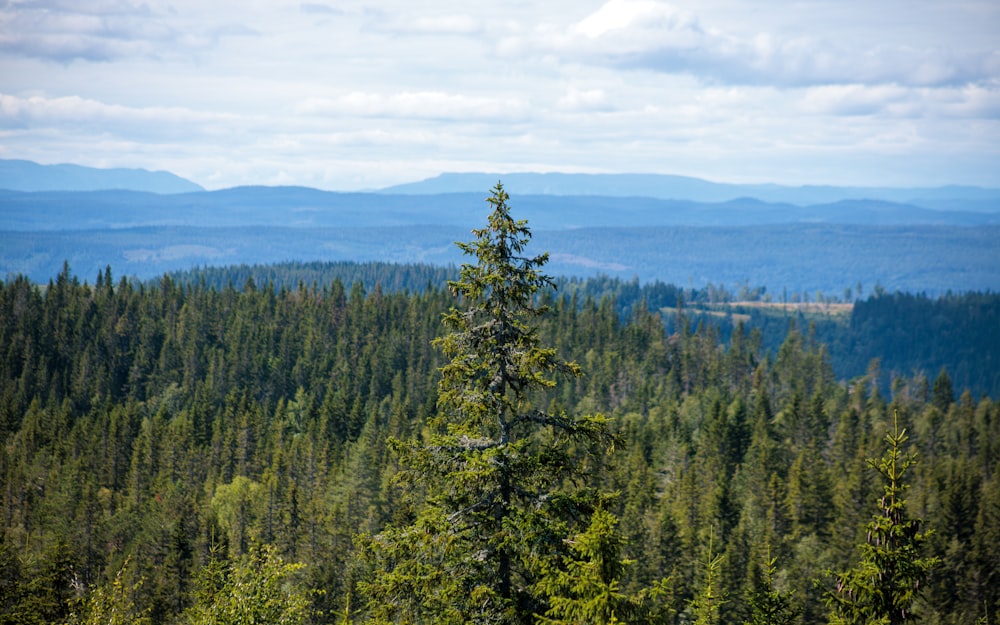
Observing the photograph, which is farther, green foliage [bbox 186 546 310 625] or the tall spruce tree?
green foliage [bbox 186 546 310 625]

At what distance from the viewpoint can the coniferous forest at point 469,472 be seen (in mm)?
18266

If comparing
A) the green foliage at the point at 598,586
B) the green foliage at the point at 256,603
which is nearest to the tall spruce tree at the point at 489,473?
the green foliage at the point at 598,586

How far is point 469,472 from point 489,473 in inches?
17.4

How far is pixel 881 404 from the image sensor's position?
148500 millimetres

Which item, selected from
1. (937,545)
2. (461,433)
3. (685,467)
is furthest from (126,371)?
(461,433)

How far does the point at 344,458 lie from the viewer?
395ft

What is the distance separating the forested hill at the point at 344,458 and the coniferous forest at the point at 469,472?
0.45 meters

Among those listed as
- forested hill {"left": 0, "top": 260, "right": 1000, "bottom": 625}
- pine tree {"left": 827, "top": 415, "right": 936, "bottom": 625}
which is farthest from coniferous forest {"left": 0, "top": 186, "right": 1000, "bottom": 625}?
forested hill {"left": 0, "top": 260, "right": 1000, "bottom": 625}

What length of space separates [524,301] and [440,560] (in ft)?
18.8

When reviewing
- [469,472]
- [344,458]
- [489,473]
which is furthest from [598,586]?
[344,458]

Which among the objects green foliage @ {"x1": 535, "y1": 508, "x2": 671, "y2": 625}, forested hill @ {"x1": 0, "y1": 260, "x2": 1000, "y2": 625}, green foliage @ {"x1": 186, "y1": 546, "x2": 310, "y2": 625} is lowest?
forested hill @ {"x1": 0, "y1": 260, "x2": 1000, "y2": 625}

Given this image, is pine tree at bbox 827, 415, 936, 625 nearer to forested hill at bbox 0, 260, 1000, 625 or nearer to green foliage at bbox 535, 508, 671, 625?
forested hill at bbox 0, 260, 1000, 625

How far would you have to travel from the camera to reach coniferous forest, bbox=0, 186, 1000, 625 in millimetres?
18266

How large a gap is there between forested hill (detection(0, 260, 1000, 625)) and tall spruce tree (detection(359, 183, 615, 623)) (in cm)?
100
